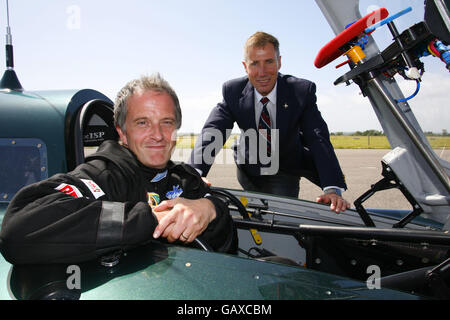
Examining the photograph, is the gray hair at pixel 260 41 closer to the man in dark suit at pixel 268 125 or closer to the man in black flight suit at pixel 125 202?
the man in dark suit at pixel 268 125

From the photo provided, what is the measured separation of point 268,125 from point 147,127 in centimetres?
159

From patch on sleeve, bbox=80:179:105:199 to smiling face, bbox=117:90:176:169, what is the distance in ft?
1.09

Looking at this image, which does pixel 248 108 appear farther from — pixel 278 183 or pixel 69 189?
pixel 69 189

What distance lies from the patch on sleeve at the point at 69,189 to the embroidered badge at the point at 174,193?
1.56 feet

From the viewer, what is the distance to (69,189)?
0.97 metres

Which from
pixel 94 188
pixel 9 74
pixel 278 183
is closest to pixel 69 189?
pixel 94 188

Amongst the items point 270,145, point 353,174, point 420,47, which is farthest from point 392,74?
point 353,174

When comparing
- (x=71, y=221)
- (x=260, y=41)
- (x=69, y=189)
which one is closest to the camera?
(x=71, y=221)

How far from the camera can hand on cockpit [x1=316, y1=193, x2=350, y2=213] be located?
188 cm

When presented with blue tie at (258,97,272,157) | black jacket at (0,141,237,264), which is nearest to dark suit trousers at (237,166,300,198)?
blue tie at (258,97,272,157)

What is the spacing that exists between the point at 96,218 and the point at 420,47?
1.24 meters

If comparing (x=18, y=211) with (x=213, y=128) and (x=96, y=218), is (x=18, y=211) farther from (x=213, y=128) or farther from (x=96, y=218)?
(x=213, y=128)

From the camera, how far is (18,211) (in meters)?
0.86
